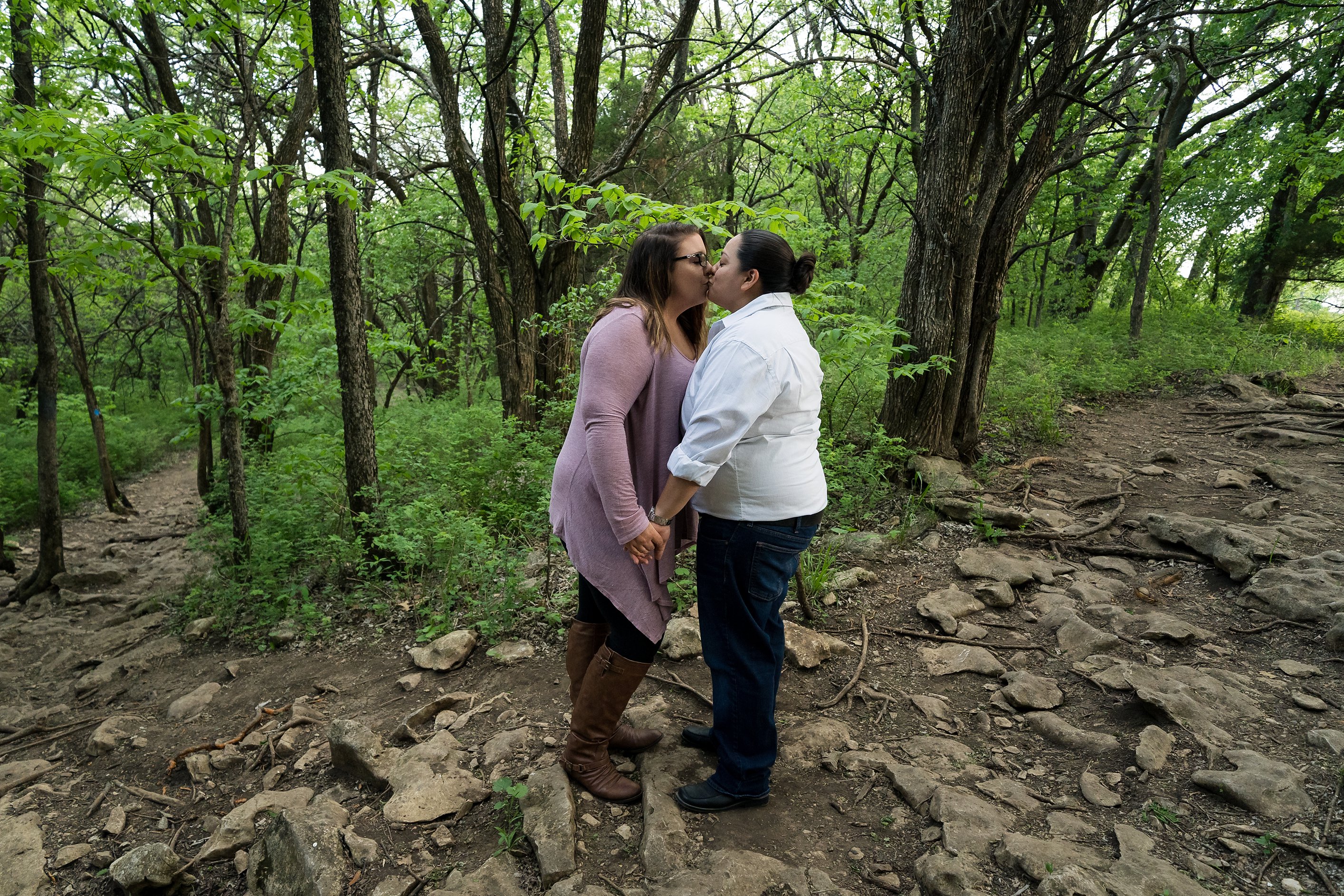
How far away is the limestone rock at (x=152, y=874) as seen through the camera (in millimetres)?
2441

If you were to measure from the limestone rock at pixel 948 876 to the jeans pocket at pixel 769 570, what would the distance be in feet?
3.16

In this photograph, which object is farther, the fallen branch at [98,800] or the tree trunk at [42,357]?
the tree trunk at [42,357]

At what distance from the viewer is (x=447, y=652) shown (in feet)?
12.4

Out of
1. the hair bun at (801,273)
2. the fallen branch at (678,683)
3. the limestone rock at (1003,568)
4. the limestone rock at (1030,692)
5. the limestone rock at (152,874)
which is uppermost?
the hair bun at (801,273)

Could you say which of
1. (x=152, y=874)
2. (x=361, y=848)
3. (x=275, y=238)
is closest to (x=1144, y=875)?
(x=361, y=848)

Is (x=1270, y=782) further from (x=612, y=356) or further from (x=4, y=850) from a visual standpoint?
(x=4, y=850)

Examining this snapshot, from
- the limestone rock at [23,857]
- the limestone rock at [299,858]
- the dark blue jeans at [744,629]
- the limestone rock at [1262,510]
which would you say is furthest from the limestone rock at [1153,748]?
the limestone rock at [23,857]

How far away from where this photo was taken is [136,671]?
465cm

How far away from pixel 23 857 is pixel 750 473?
3.32 m

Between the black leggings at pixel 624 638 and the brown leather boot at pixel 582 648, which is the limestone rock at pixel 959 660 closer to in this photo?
the brown leather boot at pixel 582 648

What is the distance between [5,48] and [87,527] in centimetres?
624

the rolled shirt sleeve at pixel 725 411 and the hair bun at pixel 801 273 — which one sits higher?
the hair bun at pixel 801 273

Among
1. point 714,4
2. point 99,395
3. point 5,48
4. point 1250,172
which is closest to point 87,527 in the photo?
point 99,395

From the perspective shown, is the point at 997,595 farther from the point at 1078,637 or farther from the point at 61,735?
the point at 61,735
